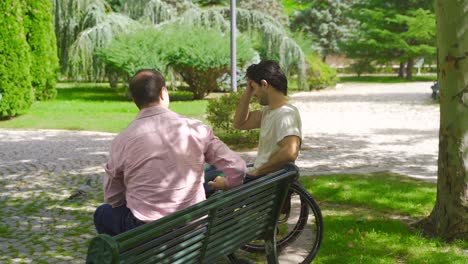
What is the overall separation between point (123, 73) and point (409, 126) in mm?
12265

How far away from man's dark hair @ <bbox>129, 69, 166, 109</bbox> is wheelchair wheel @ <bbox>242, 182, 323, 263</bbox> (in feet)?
4.79

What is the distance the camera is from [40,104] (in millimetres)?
21500

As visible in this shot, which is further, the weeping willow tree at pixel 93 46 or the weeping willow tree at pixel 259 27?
the weeping willow tree at pixel 259 27

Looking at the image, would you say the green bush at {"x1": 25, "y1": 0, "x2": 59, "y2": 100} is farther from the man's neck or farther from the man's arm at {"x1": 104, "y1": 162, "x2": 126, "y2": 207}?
the man's arm at {"x1": 104, "y1": 162, "x2": 126, "y2": 207}

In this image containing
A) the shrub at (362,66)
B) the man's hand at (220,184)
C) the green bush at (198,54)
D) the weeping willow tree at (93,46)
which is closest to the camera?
the man's hand at (220,184)

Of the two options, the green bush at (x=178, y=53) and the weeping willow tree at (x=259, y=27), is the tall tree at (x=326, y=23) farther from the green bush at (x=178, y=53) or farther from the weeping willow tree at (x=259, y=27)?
the green bush at (x=178, y=53)

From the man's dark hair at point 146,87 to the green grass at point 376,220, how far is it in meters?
2.23

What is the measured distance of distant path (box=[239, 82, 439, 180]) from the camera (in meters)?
9.79

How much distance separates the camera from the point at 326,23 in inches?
2217

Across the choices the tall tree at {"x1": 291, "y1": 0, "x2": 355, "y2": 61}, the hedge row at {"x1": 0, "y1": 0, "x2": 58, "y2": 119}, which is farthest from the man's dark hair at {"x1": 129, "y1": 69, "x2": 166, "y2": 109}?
the tall tree at {"x1": 291, "y1": 0, "x2": 355, "y2": 61}

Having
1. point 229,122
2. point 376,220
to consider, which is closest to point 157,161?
point 376,220

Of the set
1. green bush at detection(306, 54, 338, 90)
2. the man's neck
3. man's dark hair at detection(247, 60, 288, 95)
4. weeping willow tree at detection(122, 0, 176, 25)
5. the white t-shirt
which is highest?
weeping willow tree at detection(122, 0, 176, 25)

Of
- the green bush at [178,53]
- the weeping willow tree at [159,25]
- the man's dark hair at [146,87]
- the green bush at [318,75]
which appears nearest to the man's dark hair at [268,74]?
the man's dark hair at [146,87]

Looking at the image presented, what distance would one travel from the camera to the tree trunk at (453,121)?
525 cm
